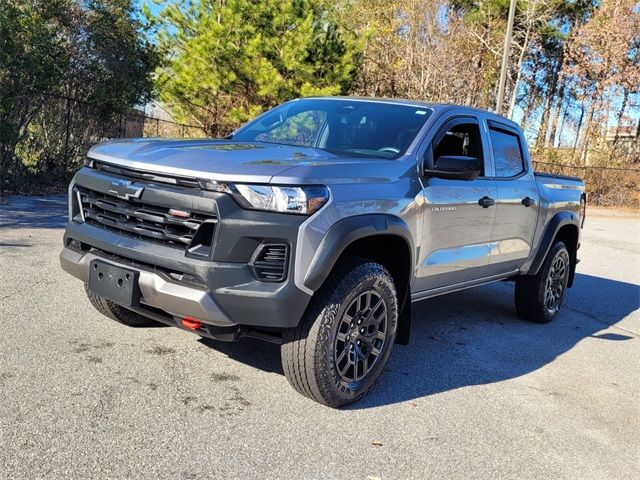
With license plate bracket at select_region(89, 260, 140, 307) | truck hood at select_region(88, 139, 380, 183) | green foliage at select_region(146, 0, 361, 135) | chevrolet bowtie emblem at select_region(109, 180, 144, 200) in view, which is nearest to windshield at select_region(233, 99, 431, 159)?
truck hood at select_region(88, 139, 380, 183)

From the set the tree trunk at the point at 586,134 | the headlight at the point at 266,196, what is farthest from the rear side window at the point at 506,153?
the tree trunk at the point at 586,134

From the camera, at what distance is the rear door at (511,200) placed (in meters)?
5.33

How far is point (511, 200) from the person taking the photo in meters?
5.43

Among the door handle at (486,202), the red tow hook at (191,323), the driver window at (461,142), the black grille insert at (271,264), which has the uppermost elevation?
the driver window at (461,142)

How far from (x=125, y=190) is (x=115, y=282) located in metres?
0.52

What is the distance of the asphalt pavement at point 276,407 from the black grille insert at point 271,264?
0.83 metres

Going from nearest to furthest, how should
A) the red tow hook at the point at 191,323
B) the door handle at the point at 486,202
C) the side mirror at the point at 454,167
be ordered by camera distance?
the red tow hook at the point at 191,323, the side mirror at the point at 454,167, the door handle at the point at 486,202

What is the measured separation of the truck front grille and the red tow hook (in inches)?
16.8

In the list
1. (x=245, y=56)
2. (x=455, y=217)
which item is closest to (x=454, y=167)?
(x=455, y=217)

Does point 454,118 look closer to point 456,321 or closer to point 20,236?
point 456,321

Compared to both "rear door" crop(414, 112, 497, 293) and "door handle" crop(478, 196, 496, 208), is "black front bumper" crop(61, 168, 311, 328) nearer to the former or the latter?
"rear door" crop(414, 112, 497, 293)

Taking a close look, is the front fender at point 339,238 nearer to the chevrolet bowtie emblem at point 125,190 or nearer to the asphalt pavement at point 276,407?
the asphalt pavement at point 276,407

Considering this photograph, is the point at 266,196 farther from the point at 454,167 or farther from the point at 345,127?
the point at 345,127

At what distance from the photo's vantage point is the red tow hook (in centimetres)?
349
